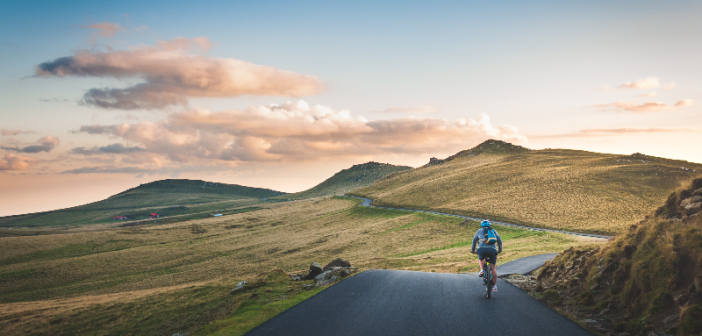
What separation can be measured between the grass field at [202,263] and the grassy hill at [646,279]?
34.3ft

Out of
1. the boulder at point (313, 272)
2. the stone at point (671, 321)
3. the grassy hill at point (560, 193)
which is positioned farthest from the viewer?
the grassy hill at point (560, 193)

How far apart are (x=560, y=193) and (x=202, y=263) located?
67977mm

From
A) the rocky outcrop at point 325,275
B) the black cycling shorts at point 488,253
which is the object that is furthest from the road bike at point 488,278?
the rocky outcrop at point 325,275

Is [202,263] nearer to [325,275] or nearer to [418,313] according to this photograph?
[325,275]

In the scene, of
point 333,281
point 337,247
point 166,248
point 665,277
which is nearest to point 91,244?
point 166,248

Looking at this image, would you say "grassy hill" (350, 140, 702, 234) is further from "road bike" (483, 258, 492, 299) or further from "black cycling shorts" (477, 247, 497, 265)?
"road bike" (483, 258, 492, 299)

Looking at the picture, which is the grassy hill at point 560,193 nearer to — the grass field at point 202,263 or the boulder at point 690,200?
the grass field at point 202,263

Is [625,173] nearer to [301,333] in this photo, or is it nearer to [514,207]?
[514,207]

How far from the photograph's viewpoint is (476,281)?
58.7 ft

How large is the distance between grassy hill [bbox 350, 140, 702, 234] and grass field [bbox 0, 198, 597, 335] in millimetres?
9911

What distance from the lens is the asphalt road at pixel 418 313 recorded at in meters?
10.4

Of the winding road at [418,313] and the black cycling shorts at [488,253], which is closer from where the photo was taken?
the winding road at [418,313]

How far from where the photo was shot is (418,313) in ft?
38.7

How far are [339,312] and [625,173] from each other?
95.3m
